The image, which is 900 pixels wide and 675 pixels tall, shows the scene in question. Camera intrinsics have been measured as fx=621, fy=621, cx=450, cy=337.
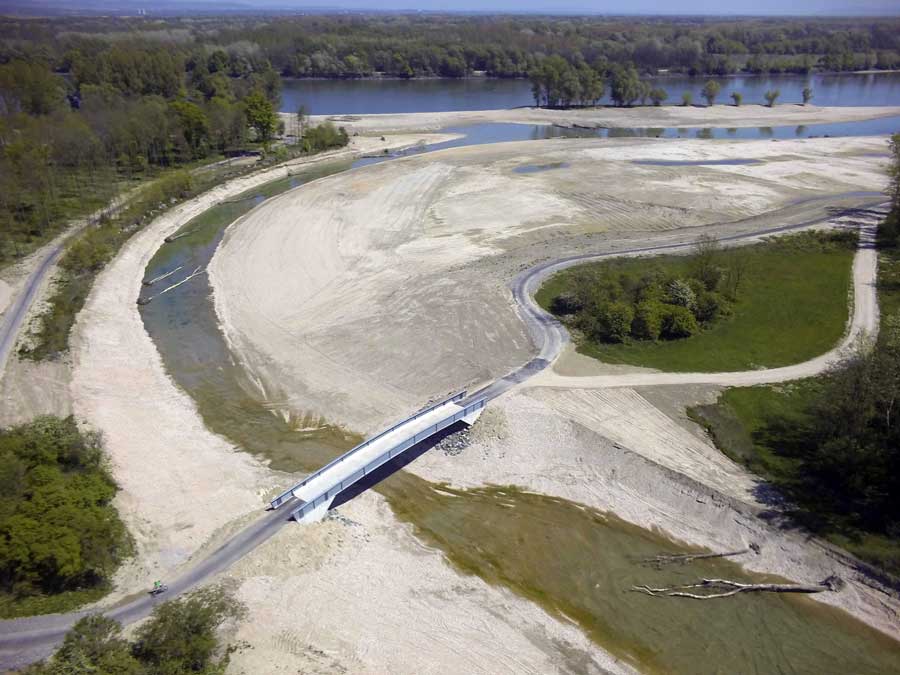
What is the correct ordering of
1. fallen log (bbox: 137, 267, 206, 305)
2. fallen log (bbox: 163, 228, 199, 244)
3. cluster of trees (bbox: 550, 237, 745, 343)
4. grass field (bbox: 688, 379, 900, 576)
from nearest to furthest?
grass field (bbox: 688, 379, 900, 576)
cluster of trees (bbox: 550, 237, 745, 343)
fallen log (bbox: 137, 267, 206, 305)
fallen log (bbox: 163, 228, 199, 244)

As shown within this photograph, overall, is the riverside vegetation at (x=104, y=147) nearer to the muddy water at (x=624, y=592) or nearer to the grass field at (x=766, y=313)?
the muddy water at (x=624, y=592)

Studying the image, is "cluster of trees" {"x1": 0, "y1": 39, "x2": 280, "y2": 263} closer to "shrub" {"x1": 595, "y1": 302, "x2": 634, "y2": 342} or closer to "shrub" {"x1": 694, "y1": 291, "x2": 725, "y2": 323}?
"shrub" {"x1": 595, "y1": 302, "x2": 634, "y2": 342}

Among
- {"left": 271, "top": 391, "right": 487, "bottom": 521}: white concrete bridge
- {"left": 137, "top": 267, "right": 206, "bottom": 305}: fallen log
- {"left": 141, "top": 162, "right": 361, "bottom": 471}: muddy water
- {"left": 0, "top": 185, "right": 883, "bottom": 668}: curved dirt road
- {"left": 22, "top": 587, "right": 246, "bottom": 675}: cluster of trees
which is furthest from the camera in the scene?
{"left": 137, "top": 267, "right": 206, "bottom": 305}: fallen log

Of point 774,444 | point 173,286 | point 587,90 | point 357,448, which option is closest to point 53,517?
point 357,448

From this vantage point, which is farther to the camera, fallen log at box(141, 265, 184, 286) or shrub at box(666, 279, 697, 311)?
fallen log at box(141, 265, 184, 286)

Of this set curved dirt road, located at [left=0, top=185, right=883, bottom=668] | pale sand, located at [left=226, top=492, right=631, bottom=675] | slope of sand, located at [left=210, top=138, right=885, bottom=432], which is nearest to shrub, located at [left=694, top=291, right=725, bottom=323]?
curved dirt road, located at [left=0, top=185, right=883, bottom=668]

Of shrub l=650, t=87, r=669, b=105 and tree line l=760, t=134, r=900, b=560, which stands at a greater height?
shrub l=650, t=87, r=669, b=105

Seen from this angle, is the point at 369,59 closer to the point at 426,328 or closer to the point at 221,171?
the point at 221,171
